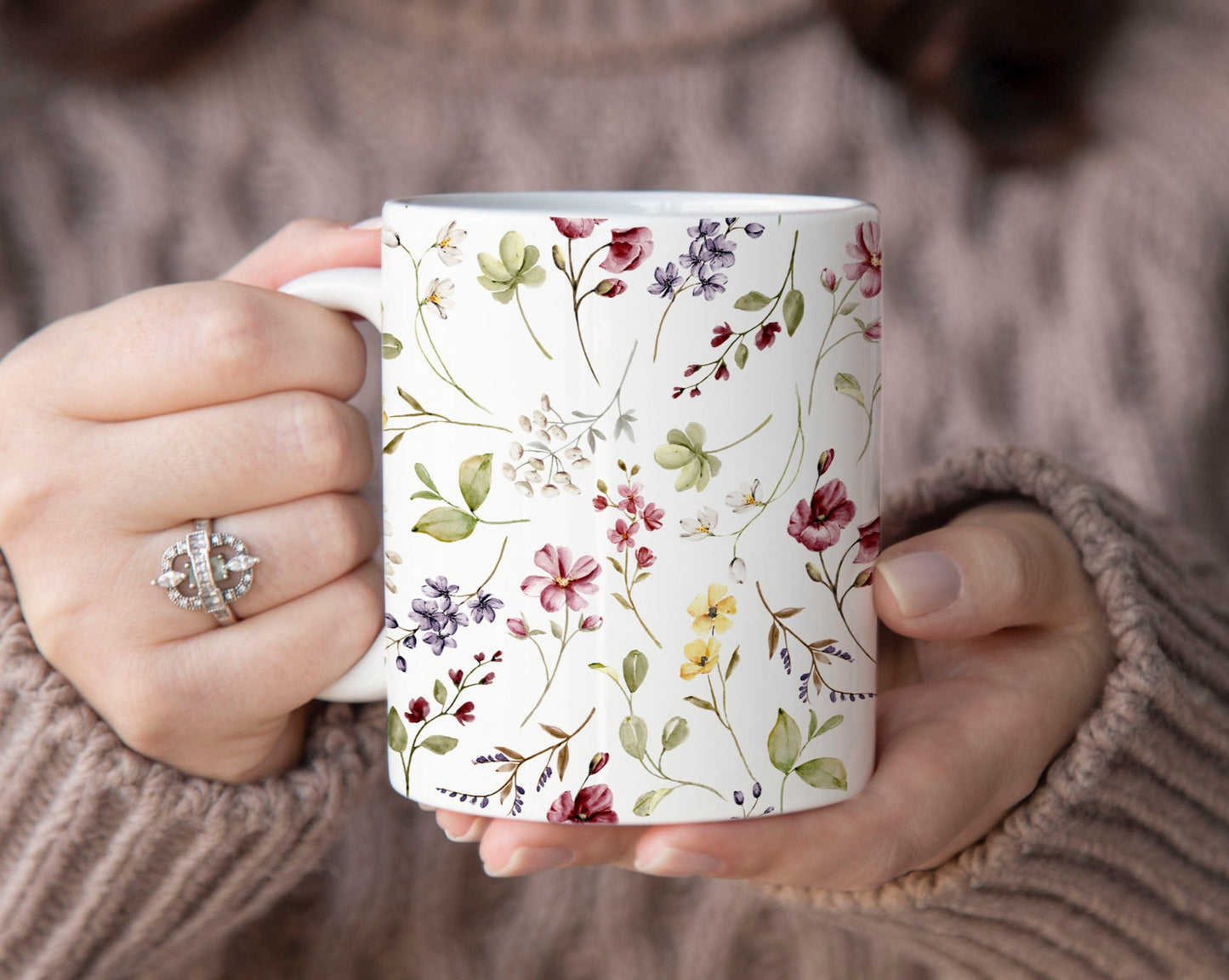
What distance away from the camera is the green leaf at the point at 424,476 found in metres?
0.53

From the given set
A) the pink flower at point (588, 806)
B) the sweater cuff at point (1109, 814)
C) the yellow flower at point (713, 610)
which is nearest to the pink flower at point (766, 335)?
the yellow flower at point (713, 610)

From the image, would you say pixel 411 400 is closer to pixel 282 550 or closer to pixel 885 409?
pixel 282 550

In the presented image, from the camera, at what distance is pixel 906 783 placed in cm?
63

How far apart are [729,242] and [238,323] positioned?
26 cm

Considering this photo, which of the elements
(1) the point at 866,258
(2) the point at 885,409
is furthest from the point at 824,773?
(2) the point at 885,409

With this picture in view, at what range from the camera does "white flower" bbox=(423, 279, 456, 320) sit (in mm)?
520

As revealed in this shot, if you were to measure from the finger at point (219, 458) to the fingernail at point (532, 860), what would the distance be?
0.23 meters

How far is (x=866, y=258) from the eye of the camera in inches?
21.3

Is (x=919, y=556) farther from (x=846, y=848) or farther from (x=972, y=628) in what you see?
(x=846, y=848)

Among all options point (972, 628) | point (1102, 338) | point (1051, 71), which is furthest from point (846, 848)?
point (1051, 71)

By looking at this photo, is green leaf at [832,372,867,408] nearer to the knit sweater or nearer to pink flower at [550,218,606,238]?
pink flower at [550,218,606,238]

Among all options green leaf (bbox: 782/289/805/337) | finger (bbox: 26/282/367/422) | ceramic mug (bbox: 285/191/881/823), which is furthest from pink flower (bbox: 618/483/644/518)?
finger (bbox: 26/282/367/422)

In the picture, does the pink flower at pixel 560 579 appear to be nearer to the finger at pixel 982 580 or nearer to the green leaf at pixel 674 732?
the green leaf at pixel 674 732

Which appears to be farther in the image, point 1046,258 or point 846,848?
point 1046,258
